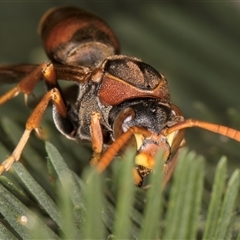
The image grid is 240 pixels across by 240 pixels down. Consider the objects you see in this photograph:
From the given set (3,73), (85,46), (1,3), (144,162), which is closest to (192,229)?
(144,162)

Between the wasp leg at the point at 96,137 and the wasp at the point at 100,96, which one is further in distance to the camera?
the wasp leg at the point at 96,137

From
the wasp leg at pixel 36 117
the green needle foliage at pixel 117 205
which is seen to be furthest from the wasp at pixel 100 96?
the green needle foliage at pixel 117 205

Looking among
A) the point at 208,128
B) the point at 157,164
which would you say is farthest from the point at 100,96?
the point at 157,164

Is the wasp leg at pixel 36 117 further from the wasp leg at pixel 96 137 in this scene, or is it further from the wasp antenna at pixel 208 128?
the wasp antenna at pixel 208 128

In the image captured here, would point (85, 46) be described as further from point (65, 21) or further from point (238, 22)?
point (238, 22)

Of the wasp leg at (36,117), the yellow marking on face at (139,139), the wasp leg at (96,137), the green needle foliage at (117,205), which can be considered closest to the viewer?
the green needle foliage at (117,205)

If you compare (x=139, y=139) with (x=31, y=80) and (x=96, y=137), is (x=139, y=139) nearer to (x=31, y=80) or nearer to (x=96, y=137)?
(x=96, y=137)

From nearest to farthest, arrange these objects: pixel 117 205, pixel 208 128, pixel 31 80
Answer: pixel 117 205, pixel 208 128, pixel 31 80
